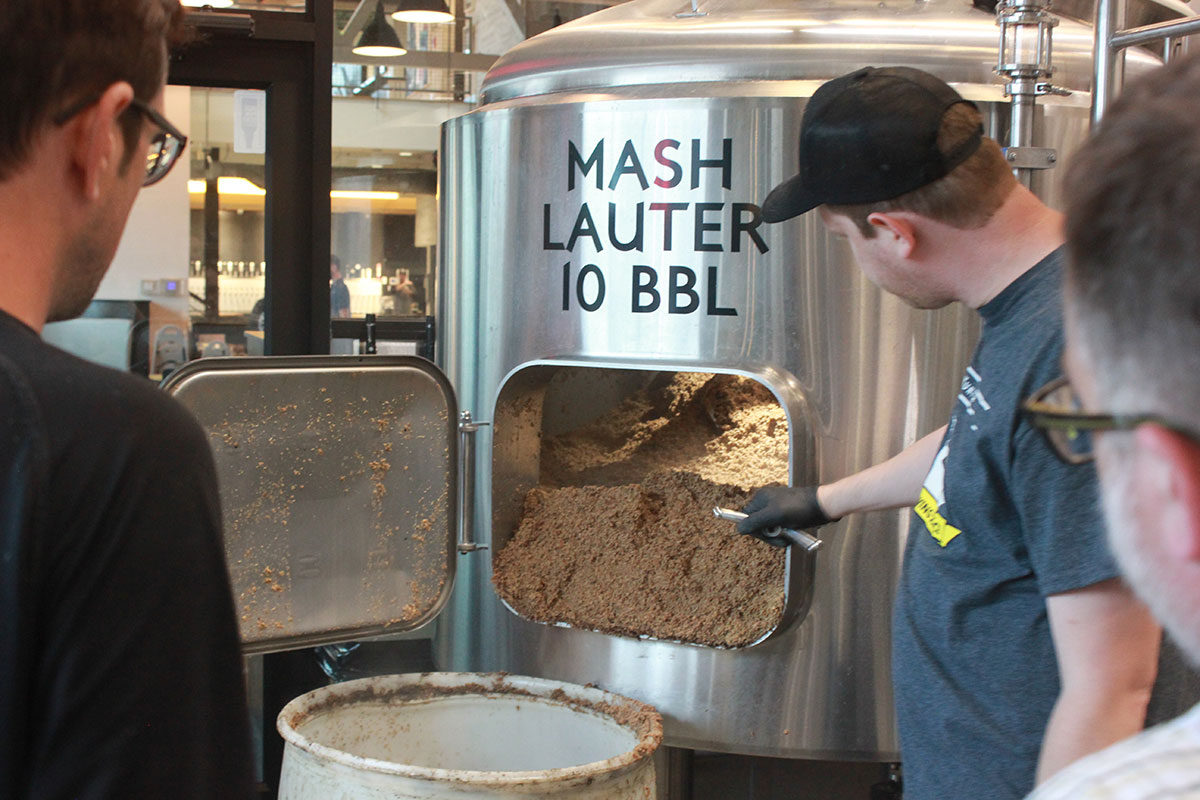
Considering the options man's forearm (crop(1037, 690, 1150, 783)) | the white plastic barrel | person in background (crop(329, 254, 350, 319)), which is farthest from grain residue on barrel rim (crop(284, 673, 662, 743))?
person in background (crop(329, 254, 350, 319))

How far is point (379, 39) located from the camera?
17.1 ft

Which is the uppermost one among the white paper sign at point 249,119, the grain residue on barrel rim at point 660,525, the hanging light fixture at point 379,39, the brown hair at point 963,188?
the hanging light fixture at point 379,39

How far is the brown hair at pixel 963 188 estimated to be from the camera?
3.92 ft

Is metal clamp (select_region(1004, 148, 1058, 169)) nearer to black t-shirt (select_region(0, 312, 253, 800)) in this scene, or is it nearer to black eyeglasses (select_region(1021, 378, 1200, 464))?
black eyeglasses (select_region(1021, 378, 1200, 464))

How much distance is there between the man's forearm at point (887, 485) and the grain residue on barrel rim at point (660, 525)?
0.29 metres

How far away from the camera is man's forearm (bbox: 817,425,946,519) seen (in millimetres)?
1485

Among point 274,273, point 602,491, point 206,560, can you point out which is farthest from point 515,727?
point 206,560

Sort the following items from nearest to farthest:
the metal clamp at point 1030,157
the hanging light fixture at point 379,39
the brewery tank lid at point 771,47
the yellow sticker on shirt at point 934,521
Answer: the yellow sticker on shirt at point 934,521 → the metal clamp at point 1030,157 → the brewery tank lid at point 771,47 → the hanging light fixture at point 379,39

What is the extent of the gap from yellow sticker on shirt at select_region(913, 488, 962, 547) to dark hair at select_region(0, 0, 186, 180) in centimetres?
83

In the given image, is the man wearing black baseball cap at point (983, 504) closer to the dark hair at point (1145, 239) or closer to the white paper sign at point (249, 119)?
the dark hair at point (1145, 239)

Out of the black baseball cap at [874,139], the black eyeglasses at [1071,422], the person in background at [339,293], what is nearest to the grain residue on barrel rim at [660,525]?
the black baseball cap at [874,139]

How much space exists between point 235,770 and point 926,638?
29.6 inches

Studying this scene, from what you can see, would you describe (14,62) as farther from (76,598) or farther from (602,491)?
(602,491)

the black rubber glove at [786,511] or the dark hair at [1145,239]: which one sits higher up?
the dark hair at [1145,239]
